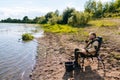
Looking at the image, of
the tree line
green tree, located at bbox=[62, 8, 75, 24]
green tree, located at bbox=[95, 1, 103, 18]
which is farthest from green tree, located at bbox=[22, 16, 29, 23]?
green tree, located at bbox=[62, 8, 75, 24]

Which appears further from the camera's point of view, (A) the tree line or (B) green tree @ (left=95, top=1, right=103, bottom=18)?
(B) green tree @ (left=95, top=1, right=103, bottom=18)

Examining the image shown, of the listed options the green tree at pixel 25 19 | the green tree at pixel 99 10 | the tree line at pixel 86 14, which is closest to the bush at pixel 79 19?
the tree line at pixel 86 14

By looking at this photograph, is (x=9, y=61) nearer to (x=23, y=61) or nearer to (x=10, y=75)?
(x=23, y=61)

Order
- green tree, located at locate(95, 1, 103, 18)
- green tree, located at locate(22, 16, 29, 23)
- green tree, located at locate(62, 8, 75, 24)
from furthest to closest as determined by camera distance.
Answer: green tree, located at locate(22, 16, 29, 23) → green tree, located at locate(95, 1, 103, 18) → green tree, located at locate(62, 8, 75, 24)

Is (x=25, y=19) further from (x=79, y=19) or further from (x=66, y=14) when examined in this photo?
(x=79, y=19)

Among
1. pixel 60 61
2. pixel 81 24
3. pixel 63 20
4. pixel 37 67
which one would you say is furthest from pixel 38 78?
pixel 63 20

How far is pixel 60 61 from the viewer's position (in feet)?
48.5

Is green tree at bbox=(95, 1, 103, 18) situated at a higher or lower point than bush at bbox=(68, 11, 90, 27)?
higher

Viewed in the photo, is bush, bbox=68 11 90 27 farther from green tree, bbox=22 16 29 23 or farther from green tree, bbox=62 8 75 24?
green tree, bbox=22 16 29 23

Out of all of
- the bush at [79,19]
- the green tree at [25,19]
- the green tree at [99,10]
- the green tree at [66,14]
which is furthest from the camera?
the green tree at [25,19]

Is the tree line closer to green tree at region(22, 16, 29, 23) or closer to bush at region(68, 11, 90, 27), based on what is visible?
bush at region(68, 11, 90, 27)

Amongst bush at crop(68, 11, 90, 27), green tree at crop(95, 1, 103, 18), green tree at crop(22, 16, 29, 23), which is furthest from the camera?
green tree at crop(22, 16, 29, 23)

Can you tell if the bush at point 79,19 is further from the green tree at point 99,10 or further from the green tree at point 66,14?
the green tree at point 99,10

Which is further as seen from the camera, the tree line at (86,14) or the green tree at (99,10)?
the green tree at (99,10)
